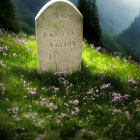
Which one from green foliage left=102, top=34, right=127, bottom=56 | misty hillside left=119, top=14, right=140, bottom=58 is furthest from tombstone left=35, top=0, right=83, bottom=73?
misty hillside left=119, top=14, right=140, bottom=58

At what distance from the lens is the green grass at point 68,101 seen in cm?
298

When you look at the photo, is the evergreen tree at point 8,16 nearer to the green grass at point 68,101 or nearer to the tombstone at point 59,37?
the green grass at point 68,101

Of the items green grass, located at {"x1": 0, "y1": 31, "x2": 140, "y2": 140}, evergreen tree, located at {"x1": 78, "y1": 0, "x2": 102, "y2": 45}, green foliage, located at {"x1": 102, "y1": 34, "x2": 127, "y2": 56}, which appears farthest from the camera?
green foliage, located at {"x1": 102, "y1": 34, "x2": 127, "y2": 56}

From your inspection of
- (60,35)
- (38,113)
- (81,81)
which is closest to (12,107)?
(38,113)

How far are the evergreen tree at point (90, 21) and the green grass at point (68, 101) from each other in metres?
2.05

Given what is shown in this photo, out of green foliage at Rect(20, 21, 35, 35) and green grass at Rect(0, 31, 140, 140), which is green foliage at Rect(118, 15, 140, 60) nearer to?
green grass at Rect(0, 31, 140, 140)

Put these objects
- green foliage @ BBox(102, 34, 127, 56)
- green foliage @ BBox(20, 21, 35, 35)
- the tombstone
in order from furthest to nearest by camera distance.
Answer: green foliage @ BBox(20, 21, 35, 35) → green foliage @ BBox(102, 34, 127, 56) → the tombstone

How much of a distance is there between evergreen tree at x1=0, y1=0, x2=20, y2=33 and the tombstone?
12.7 feet

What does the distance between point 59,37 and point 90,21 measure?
3082 millimetres

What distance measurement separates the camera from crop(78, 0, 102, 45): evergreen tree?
24.1 feet

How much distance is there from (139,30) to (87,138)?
23.3 ft

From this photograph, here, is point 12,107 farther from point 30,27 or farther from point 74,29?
point 30,27

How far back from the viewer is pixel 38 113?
3.42 metres

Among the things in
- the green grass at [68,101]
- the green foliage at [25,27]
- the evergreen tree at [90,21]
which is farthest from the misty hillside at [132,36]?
the green foliage at [25,27]
